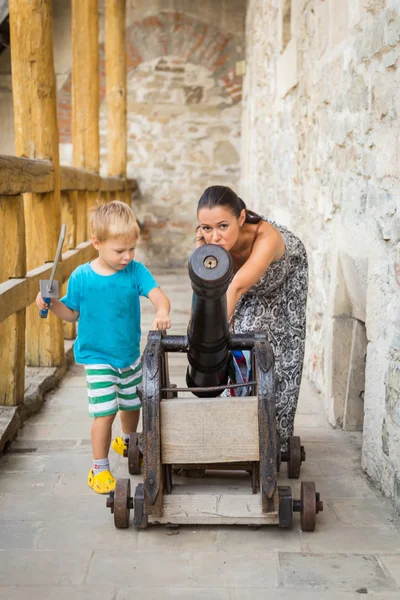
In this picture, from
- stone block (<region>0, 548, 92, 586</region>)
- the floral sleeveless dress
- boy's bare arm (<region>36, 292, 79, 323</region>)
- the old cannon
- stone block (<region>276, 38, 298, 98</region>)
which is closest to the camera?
stone block (<region>0, 548, 92, 586</region>)

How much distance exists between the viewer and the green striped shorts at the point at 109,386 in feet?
9.92

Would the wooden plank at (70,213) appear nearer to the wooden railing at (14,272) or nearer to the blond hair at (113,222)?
the wooden railing at (14,272)

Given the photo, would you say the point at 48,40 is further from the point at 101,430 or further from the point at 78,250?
the point at 101,430

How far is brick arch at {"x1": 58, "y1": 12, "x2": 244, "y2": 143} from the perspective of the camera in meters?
10.9

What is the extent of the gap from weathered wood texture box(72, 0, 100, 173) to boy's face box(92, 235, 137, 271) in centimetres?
431

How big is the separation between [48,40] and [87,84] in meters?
2.64

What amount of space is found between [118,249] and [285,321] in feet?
2.79

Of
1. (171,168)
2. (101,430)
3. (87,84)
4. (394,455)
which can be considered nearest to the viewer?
(394,455)

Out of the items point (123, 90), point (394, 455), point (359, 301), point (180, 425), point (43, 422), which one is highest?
point (123, 90)

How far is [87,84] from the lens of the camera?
7238 millimetres

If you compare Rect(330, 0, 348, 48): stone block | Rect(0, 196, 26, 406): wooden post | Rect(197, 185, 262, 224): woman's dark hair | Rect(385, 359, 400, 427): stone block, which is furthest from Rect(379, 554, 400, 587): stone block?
Rect(330, 0, 348, 48): stone block

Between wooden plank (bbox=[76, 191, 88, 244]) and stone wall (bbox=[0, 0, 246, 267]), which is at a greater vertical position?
stone wall (bbox=[0, 0, 246, 267])

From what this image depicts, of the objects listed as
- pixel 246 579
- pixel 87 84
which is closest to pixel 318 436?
pixel 246 579

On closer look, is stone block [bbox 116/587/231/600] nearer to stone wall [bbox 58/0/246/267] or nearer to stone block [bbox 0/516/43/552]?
stone block [bbox 0/516/43/552]
